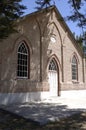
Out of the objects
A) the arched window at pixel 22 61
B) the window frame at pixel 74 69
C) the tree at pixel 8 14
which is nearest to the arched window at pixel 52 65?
the window frame at pixel 74 69

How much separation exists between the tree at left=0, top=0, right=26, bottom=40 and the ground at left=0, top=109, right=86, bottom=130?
395 cm

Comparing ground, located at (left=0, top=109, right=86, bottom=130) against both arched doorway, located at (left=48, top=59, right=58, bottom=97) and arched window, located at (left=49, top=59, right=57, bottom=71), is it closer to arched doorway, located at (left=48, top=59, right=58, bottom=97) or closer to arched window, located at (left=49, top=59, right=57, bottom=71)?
arched doorway, located at (left=48, top=59, right=58, bottom=97)

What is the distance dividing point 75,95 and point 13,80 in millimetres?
8827

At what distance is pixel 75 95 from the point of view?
23391 mm

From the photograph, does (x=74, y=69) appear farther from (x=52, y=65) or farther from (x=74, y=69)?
(x=52, y=65)

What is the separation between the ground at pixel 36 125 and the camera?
9930 mm

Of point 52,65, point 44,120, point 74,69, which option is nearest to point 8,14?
point 44,120

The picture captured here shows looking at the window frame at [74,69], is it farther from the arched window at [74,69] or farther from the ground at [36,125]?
the ground at [36,125]

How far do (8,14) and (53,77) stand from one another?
10.7 metres

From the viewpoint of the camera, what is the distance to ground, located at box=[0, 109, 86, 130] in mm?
9930

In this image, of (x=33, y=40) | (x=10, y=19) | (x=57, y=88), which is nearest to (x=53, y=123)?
(x=10, y=19)

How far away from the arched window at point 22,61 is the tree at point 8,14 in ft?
19.0

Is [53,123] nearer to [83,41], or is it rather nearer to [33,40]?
[83,41]

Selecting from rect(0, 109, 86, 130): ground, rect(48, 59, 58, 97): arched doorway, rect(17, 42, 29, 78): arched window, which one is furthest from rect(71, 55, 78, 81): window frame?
rect(0, 109, 86, 130): ground
